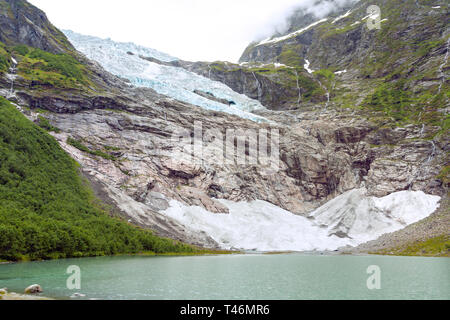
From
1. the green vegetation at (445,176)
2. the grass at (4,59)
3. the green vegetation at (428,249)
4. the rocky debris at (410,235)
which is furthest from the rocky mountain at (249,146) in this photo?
the green vegetation at (428,249)

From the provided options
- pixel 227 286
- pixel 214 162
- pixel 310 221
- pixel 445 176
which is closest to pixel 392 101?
pixel 445 176

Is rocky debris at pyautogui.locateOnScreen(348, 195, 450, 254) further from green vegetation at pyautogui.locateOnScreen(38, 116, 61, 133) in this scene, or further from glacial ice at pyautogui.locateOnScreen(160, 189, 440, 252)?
green vegetation at pyautogui.locateOnScreen(38, 116, 61, 133)

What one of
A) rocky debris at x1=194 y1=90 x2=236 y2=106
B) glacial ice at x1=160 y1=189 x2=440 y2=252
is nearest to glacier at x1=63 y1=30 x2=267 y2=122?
rocky debris at x1=194 y1=90 x2=236 y2=106

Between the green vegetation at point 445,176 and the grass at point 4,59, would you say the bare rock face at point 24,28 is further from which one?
the green vegetation at point 445,176

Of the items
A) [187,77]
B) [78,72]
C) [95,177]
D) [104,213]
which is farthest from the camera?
[187,77]

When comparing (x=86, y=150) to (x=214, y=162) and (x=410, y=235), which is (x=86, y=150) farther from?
(x=410, y=235)

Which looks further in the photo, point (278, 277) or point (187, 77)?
point (187, 77)

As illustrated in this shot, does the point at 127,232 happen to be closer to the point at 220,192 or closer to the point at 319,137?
the point at 220,192
